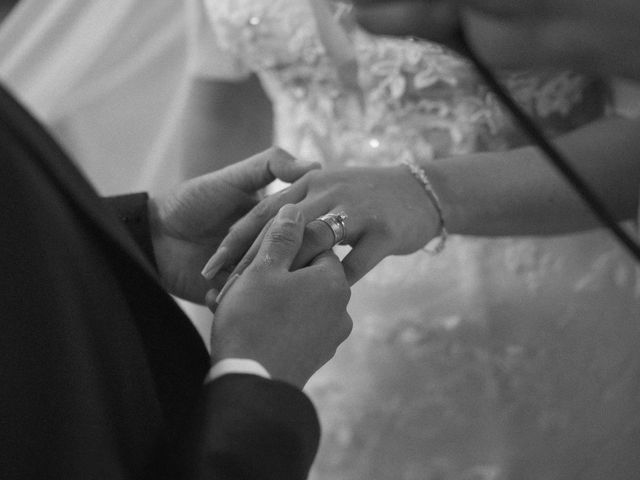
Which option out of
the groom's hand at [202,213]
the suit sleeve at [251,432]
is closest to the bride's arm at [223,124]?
the groom's hand at [202,213]

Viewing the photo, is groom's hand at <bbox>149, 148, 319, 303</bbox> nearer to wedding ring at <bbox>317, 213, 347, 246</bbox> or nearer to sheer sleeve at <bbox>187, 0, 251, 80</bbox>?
wedding ring at <bbox>317, 213, 347, 246</bbox>

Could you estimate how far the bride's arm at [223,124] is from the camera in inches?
33.6

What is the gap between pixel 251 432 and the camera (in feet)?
1.34

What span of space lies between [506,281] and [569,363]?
9 centimetres

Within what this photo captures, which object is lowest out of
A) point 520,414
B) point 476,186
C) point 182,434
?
point 520,414

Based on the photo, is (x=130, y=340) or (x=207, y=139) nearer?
(x=130, y=340)

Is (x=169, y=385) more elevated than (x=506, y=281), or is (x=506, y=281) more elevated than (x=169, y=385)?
(x=169, y=385)

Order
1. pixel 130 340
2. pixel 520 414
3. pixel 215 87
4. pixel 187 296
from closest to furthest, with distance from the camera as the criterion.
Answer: pixel 130 340 → pixel 187 296 → pixel 520 414 → pixel 215 87

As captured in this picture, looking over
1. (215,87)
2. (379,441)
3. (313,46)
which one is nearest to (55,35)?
(215,87)

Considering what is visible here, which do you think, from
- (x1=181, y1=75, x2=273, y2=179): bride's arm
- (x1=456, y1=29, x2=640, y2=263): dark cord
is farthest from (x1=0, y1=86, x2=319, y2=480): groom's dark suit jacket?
(x1=181, y1=75, x2=273, y2=179): bride's arm

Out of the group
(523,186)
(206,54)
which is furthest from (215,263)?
(206,54)

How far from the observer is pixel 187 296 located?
62cm

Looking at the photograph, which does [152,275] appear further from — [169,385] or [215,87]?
[215,87]

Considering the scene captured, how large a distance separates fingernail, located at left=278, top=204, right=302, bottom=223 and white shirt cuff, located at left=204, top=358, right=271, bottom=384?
0.34 feet
